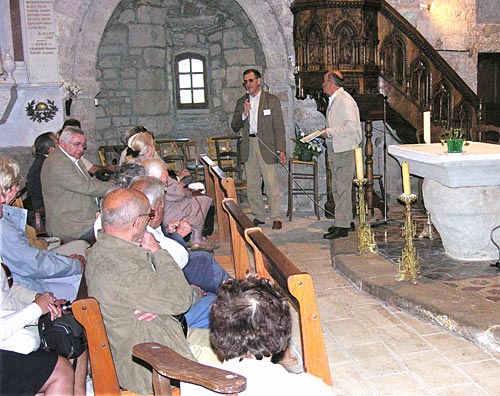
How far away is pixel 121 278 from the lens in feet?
7.93

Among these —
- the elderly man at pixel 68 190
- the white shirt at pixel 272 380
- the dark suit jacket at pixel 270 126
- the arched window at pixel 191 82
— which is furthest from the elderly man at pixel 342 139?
the arched window at pixel 191 82

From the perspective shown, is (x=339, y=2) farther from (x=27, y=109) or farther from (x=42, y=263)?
(x=42, y=263)

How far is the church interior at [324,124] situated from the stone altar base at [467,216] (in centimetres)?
1

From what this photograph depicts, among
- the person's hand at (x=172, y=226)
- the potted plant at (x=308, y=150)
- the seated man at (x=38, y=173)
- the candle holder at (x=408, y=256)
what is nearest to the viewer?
the person's hand at (x=172, y=226)

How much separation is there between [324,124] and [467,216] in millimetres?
3905

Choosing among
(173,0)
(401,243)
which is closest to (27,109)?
(173,0)

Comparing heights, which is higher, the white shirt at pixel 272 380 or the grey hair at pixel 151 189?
the grey hair at pixel 151 189

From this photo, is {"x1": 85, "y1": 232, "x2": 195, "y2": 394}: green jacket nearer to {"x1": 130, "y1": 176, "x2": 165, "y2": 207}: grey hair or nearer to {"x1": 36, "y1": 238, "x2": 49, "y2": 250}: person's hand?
{"x1": 130, "y1": 176, "x2": 165, "y2": 207}: grey hair

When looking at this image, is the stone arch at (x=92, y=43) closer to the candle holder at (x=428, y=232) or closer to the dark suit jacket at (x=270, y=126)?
the dark suit jacket at (x=270, y=126)

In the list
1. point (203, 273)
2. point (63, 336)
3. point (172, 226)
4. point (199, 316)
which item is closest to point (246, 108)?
point (172, 226)

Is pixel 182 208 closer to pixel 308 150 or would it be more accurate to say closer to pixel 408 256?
pixel 408 256

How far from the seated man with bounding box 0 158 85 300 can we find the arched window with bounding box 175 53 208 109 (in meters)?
7.27

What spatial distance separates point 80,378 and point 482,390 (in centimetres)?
196

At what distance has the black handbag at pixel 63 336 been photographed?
2588 millimetres
